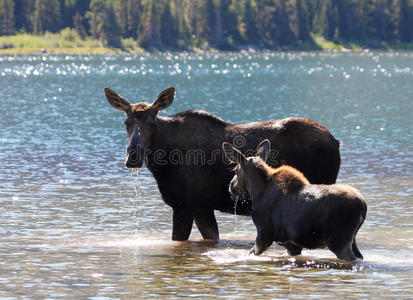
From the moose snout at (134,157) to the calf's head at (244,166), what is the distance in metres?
1.40

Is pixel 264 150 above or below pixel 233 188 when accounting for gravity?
above

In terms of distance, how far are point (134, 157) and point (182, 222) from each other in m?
2.04

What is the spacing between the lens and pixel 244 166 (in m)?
14.9

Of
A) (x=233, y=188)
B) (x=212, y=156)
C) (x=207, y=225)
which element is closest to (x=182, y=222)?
(x=207, y=225)

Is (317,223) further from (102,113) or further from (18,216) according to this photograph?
(102,113)

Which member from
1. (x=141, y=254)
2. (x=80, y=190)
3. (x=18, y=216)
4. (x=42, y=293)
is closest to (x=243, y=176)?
(x=141, y=254)

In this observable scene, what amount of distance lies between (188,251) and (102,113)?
47.4 metres

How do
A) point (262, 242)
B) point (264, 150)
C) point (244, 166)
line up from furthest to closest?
point (264, 150)
point (244, 166)
point (262, 242)

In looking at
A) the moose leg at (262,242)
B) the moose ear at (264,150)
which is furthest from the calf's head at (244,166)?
the moose leg at (262,242)

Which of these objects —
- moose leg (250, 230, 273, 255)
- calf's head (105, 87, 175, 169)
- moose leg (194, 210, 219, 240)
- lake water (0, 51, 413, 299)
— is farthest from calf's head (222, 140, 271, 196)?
moose leg (194, 210, 219, 240)

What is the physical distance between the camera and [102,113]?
2472 inches

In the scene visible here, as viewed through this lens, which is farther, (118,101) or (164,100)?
(164,100)

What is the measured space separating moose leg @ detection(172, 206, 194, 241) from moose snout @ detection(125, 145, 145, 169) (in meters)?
1.57

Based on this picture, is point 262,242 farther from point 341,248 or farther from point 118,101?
point 118,101
